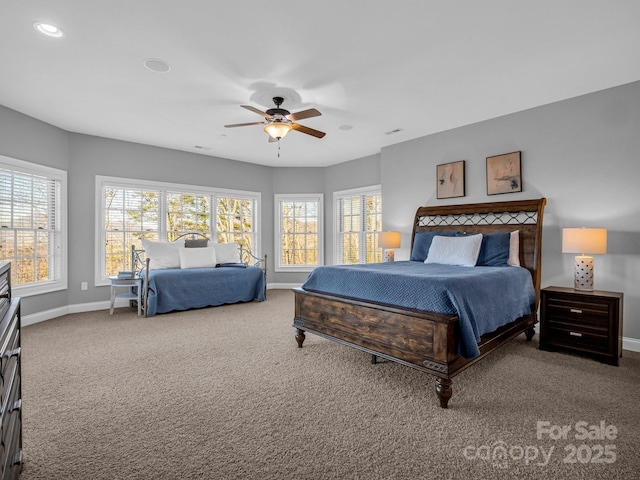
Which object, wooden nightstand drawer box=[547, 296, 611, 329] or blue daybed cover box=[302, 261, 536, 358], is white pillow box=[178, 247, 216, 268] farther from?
wooden nightstand drawer box=[547, 296, 611, 329]

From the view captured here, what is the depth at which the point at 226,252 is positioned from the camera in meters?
6.04

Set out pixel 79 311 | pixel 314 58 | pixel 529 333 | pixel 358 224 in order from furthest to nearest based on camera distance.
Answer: pixel 358 224
pixel 79 311
pixel 529 333
pixel 314 58

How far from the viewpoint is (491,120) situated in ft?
14.2

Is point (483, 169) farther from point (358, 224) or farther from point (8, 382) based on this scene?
point (8, 382)

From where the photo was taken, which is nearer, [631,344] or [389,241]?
[631,344]

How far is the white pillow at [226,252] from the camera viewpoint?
5.97 m

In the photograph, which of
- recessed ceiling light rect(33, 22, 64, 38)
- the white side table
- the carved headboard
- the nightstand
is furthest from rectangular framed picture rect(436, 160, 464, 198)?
the white side table

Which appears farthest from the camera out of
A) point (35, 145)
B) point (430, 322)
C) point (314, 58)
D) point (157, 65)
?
point (35, 145)

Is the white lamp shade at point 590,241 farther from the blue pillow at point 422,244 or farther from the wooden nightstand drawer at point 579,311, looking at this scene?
the blue pillow at point 422,244

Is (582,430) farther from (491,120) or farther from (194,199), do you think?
(194,199)

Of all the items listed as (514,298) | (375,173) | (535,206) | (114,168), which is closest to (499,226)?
(535,206)

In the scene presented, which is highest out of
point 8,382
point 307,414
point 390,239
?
point 390,239

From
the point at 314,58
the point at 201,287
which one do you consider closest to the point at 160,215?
the point at 201,287

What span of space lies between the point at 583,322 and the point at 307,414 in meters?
2.70
